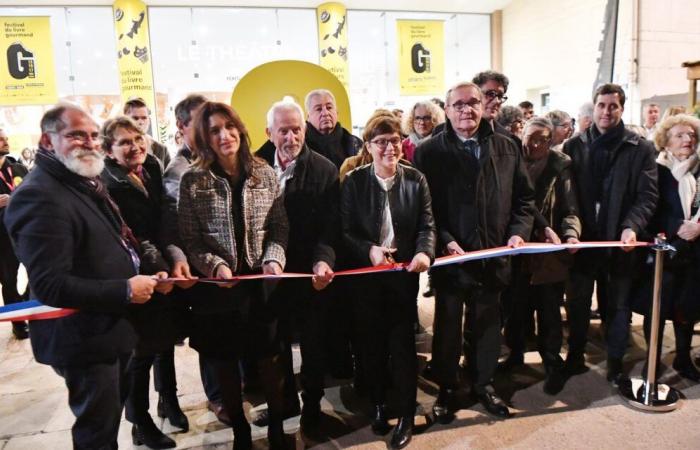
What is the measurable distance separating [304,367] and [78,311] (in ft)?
4.47

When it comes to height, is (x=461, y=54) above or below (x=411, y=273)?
above

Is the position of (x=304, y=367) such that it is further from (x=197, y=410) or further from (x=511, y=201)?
(x=511, y=201)

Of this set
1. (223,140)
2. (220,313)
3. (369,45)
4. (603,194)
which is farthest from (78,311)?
(369,45)

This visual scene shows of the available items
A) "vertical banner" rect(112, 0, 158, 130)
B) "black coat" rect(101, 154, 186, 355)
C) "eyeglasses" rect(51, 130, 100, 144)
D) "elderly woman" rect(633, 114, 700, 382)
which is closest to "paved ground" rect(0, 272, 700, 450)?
"elderly woman" rect(633, 114, 700, 382)

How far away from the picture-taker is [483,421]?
2877 millimetres

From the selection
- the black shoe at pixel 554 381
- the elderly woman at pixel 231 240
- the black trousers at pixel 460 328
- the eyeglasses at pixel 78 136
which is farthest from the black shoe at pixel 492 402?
the eyeglasses at pixel 78 136

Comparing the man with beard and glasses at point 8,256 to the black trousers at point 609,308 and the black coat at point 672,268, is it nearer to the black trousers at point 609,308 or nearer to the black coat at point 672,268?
the black trousers at point 609,308

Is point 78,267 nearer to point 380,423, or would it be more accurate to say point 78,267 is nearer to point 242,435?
point 242,435

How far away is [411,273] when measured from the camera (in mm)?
2662

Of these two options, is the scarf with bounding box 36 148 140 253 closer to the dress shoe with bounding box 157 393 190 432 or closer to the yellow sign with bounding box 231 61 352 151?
the dress shoe with bounding box 157 393 190 432

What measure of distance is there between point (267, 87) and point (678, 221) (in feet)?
10.0

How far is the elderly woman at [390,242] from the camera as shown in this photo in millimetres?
2568

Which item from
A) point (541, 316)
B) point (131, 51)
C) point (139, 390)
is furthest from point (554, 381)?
point (131, 51)

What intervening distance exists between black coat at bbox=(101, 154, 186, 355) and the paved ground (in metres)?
0.78
